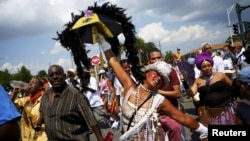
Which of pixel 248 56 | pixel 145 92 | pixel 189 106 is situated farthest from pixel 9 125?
pixel 189 106

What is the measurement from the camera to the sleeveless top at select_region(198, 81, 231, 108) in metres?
5.87

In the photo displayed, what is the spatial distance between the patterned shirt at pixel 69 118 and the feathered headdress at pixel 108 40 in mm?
367

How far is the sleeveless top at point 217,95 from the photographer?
19.2 ft

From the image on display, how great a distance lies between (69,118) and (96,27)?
3.81 feet

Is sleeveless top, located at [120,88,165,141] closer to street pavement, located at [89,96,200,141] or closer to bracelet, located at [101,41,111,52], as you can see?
bracelet, located at [101,41,111,52]

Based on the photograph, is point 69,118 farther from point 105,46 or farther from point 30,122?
point 30,122

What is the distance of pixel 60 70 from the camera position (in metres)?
4.73

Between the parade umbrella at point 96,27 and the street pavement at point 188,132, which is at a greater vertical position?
the parade umbrella at point 96,27

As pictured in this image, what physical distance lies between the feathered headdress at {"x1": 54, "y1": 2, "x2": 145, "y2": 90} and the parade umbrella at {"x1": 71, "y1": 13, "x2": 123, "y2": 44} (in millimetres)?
115

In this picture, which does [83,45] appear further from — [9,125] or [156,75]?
[9,125]

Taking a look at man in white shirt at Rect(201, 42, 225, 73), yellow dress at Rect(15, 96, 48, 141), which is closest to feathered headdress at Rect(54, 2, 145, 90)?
yellow dress at Rect(15, 96, 48, 141)

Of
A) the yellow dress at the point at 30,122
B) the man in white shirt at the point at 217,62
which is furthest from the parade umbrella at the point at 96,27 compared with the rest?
the man in white shirt at the point at 217,62

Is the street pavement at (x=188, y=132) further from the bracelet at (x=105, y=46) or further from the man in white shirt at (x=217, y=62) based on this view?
the bracelet at (x=105, y=46)

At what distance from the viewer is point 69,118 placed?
174 inches
